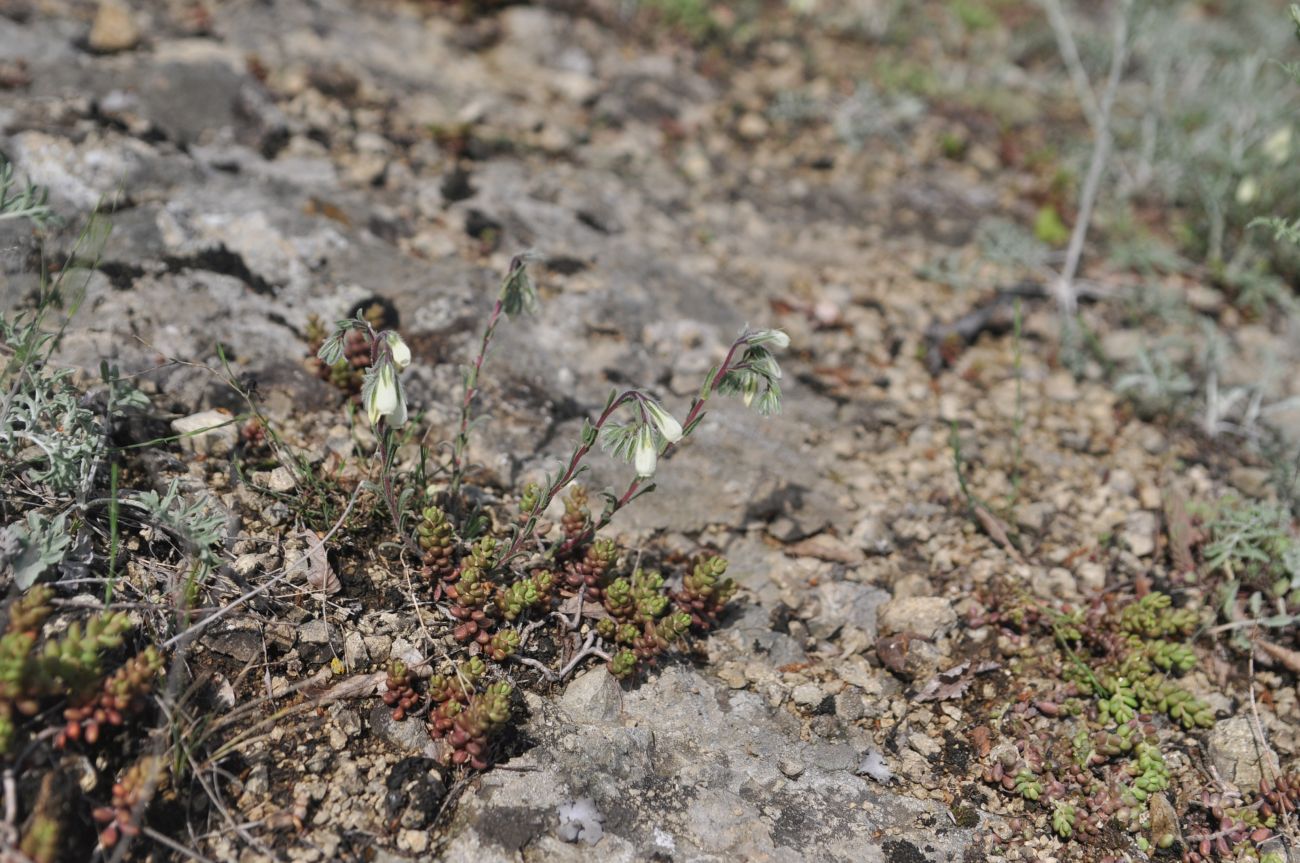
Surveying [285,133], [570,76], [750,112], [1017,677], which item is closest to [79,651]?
[1017,677]

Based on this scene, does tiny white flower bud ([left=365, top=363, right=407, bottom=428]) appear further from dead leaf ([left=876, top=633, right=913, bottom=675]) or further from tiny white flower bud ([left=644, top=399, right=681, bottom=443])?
dead leaf ([left=876, top=633, right=913, bottom=675])

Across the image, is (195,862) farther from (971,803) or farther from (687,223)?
→ (687,223)

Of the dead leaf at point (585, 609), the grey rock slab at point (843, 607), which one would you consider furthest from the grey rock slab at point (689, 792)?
the grey rock slab at point (843, 607)

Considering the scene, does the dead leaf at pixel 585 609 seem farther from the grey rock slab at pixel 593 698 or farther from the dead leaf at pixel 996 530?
the dead leaf at pixel 996 530

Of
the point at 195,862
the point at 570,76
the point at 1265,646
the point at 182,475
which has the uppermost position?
the point at 570,76

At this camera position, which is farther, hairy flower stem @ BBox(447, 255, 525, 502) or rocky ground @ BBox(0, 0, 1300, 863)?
hairy flower stem @ BBox(447, 255, 525, 502)

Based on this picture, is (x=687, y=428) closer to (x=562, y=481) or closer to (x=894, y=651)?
(x=562, y=481)

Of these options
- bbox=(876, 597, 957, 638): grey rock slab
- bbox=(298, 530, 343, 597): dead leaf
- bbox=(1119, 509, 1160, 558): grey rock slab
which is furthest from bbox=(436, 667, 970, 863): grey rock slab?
bbox=(1119, 509, 1160, 558): grey rock slab

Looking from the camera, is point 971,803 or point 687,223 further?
point 687,223
